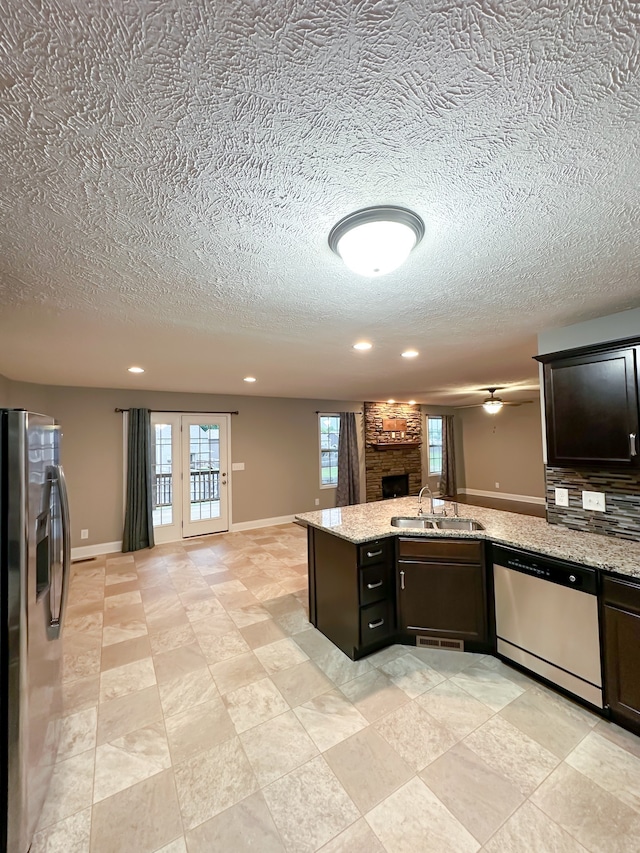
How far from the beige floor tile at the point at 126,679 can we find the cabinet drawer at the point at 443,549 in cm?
196

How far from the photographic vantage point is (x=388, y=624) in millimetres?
2621

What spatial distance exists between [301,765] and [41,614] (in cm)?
141

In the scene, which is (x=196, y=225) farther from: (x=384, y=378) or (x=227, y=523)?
(x=227, y=523)

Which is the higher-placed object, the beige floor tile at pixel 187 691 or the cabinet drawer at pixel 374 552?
the cabinet drawer at pixel 374 552

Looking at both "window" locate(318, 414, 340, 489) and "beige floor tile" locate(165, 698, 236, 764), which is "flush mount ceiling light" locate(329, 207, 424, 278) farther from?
"window" locate(318, 414, 340, 489)

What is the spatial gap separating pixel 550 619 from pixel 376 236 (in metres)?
2.40

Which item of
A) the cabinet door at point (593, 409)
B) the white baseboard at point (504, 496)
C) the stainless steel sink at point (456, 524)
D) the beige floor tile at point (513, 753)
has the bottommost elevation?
the beige floor tile at point (513, 753)

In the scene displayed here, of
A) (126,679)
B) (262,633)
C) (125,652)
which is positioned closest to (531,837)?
(262,633)

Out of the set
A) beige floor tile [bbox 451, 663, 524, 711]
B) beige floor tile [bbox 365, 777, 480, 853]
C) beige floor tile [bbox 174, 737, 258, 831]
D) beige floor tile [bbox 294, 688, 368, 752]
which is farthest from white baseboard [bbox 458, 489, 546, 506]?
beige floor tile [bbox 174, 737, 258, 831]

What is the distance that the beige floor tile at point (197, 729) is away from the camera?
1.81m

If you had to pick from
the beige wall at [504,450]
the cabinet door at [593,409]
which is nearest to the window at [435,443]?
the beige wall at [504,450]

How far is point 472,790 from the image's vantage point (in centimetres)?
156

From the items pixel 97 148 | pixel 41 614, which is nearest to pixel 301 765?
pixel 41 614

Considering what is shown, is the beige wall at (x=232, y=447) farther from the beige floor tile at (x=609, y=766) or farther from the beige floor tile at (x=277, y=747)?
the beige floor tile at (x=609, y=766)
